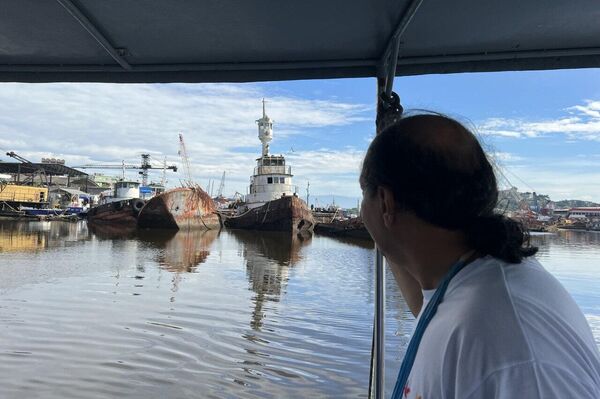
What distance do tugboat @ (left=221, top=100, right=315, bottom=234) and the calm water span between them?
71.7ft

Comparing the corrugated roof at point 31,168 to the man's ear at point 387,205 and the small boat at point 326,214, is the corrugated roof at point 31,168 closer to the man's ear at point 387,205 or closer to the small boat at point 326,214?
the small boat at point 326,214

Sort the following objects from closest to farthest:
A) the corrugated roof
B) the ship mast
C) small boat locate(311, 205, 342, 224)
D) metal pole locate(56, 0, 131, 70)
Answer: metal pole locate(56, 0, 131, 70)
the ship mast
small boat locate(311, 205, 342, 224)
the corrugated roof

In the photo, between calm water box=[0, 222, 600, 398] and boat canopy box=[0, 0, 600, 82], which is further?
calm water box=[0, 222, 600, 398]

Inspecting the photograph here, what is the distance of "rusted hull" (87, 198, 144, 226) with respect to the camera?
40250 mm

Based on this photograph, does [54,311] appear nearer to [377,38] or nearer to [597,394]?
[377,38]

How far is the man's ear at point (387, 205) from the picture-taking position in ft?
3.53

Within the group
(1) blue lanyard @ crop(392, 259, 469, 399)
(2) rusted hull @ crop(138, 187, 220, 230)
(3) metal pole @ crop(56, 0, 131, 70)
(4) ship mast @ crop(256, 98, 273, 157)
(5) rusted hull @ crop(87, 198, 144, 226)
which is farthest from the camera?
(4) ship mast @ crop(256, 98, 273, 157)

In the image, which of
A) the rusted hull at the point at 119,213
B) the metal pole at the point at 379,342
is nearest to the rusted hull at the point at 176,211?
the rusted hull at the point at 119,213

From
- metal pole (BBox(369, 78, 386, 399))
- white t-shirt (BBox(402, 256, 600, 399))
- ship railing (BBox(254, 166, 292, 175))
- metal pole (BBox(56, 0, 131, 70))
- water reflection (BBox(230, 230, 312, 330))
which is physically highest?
ship railing (BBox(254, 166, 292, 175))

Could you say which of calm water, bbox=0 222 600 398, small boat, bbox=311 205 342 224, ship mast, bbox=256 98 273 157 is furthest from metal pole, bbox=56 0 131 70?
small boat, bbox=311 205 342 224

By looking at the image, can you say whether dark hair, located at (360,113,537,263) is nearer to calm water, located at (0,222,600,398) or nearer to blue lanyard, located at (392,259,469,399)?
blue lanyard, located at (392,259,469,399)

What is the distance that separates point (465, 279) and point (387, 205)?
9.4 inches

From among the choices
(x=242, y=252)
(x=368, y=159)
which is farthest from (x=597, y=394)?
(x=242, y=252)

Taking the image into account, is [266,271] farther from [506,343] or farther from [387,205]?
[506,343]
